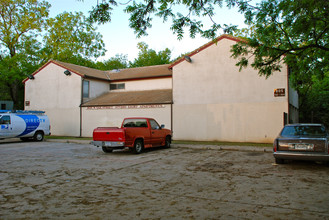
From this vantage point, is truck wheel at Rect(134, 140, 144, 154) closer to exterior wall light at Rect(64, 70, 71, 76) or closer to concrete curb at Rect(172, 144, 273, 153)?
concrete curb at Rect(172, 144, 273, 153)

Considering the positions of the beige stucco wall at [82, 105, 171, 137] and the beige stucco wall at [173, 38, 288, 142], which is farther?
the beige stucco wall at [82, 105, 171, 137]

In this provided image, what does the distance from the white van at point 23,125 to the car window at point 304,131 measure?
54.7 ft

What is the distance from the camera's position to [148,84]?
24.1 meters

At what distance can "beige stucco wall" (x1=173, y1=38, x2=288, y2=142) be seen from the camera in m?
16.5

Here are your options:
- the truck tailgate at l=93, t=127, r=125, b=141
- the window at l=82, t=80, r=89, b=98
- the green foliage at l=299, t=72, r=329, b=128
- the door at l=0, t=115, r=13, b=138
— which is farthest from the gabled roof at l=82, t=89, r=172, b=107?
the green foliage at l=299, t=72, r=329, b=128

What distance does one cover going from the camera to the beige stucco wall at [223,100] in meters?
16.5

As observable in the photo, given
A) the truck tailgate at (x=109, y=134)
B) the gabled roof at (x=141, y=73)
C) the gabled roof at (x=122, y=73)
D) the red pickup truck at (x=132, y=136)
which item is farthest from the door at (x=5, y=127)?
the gabled roof at (x=141, y=73)

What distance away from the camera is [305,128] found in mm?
8820

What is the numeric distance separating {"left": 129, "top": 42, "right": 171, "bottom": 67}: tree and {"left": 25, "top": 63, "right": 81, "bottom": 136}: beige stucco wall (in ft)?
80.3

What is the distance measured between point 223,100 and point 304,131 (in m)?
9.33

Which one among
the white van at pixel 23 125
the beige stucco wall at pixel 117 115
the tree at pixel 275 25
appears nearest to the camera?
the tree at pixel 275 25

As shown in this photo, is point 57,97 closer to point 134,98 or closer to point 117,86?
point 117,86

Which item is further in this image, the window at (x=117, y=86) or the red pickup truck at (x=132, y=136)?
the window at (x=117, y=86)

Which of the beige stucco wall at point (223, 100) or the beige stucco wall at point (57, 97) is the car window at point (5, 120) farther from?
the beige stucco wall at point (223, 100)
